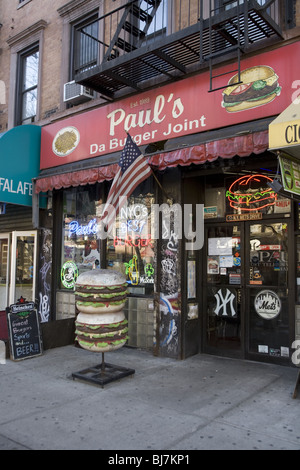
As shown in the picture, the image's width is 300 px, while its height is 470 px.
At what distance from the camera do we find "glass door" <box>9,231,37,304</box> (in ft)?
33.1

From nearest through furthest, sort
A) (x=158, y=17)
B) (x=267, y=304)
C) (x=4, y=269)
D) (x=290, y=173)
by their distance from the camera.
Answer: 1. (x=290, y=173)
2. (x=267, y=304)
3. (x=158, y=17)
4. (x=4, y=269)

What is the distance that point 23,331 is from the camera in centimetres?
682

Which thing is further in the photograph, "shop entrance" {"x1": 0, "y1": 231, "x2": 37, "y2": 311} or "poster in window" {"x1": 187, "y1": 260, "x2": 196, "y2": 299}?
"shop entrance" {"x1": 0, "y1": 231, "x2": 37, "y2": 311}

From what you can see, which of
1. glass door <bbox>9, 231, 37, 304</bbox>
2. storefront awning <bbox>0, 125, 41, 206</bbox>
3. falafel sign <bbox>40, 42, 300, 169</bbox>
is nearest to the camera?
falafel sign <bbox>40, 42, 300, 169</bbox>

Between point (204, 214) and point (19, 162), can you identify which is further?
point (19, 162)

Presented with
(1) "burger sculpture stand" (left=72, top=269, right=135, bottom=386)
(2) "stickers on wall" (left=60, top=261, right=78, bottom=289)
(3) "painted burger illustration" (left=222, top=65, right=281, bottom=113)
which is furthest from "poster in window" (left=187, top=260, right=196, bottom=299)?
(2) "stickers on wall" (left=60, top=261, right=78, bottom=289)

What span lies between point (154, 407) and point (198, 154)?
140 inches

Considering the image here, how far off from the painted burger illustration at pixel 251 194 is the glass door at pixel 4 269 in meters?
6.86

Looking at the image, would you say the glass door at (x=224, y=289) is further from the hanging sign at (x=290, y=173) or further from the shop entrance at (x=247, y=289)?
the hanging sign at (x=290, y=173)

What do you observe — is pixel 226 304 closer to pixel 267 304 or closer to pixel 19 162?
pixel 267 304

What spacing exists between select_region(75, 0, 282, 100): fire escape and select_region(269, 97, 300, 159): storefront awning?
1.38m

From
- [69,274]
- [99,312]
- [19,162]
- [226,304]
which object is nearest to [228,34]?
[226,304]

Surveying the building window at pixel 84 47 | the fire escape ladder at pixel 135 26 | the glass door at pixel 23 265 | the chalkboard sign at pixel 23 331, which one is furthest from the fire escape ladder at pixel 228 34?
the glass door at pixel 23 265

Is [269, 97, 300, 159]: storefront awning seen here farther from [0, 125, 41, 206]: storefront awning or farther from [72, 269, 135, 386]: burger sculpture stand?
[0, 125, 41, 206]: storefront awning
